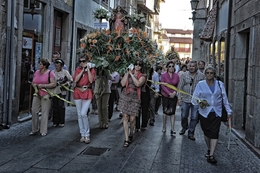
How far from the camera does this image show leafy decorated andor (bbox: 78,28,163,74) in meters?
8.25

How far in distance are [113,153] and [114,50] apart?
2282mm

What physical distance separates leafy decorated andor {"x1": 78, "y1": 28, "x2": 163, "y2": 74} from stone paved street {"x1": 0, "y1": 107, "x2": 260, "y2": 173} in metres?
1.64

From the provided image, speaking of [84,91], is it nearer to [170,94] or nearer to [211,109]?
[170,94]

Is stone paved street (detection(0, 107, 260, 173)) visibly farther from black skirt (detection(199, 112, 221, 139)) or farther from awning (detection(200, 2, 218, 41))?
awning (detection(200, 2, 218, 41))

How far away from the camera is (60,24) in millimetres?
14188

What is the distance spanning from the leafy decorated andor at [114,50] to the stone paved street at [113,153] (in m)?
1.64

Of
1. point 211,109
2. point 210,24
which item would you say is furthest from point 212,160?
point 210,24

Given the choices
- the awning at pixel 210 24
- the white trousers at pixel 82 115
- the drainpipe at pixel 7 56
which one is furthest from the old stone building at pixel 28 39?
the awning at pixel 210 24

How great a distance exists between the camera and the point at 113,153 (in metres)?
7.21

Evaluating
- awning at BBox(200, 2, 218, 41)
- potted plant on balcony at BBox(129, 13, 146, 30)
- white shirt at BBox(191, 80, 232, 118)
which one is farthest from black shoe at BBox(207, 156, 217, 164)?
awning at BBox(200, 2, 218, 41)

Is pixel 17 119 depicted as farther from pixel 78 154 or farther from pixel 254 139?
pixel 254 139

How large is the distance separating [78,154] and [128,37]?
9.39 feet

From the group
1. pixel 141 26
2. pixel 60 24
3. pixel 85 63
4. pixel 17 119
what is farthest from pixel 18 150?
pixel 60 24

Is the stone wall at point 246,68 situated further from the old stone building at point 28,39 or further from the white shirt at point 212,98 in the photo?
the old stone building at point 28,39
